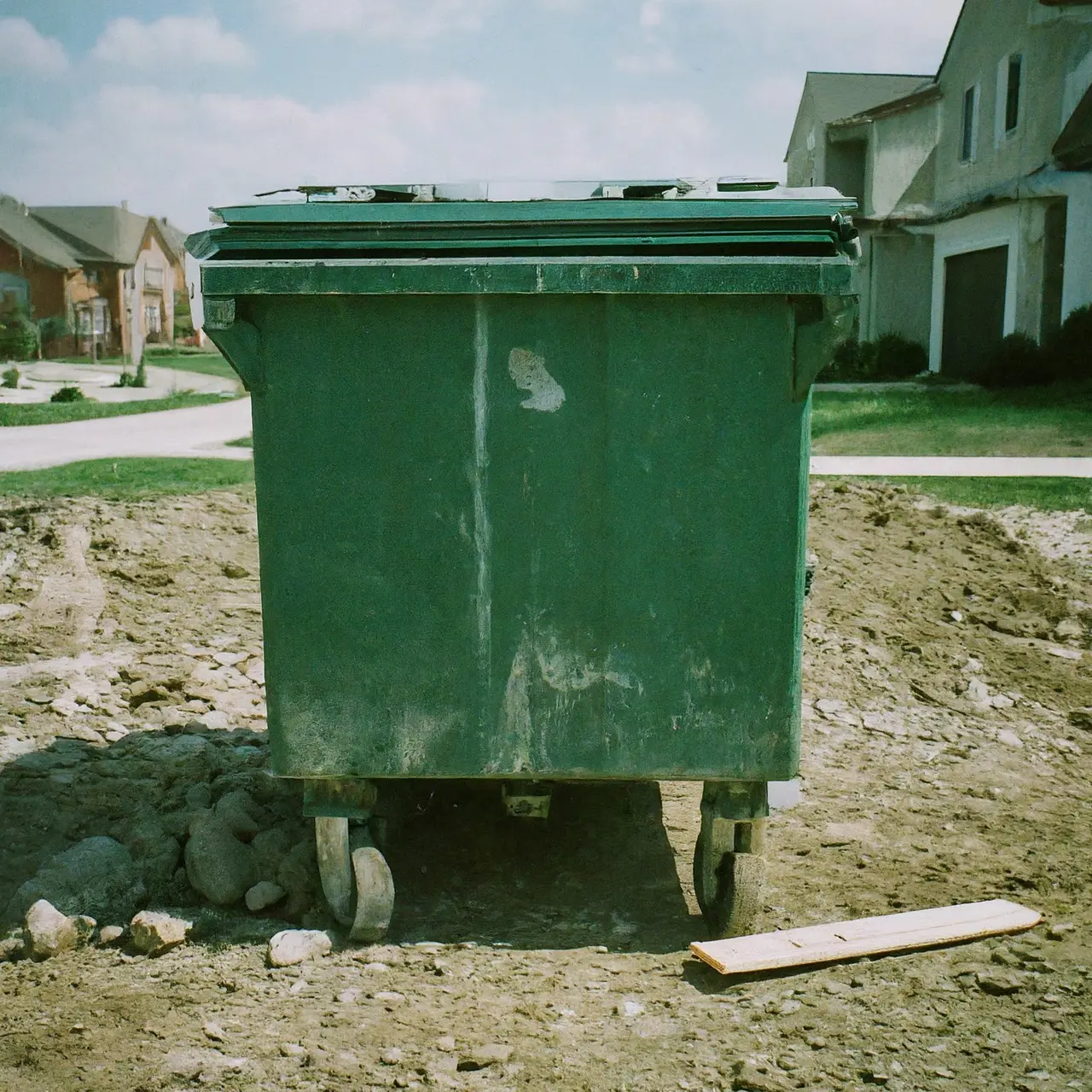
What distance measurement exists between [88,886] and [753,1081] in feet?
5.99

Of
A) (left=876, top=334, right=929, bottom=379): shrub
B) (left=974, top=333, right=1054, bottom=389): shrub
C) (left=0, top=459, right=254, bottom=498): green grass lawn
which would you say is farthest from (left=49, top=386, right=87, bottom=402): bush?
(left=974, top=333, right=1054, bottom=389): shrub

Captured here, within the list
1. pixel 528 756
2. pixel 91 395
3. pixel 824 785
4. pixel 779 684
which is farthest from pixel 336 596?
pixel 91 395

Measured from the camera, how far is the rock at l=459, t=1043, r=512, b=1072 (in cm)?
258

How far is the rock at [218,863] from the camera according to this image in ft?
10.8

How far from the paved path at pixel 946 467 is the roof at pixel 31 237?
29.0 metres

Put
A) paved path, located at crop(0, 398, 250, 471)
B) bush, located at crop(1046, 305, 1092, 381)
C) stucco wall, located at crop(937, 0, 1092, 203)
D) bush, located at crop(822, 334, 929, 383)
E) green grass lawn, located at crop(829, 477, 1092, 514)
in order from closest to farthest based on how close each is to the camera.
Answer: green grass lawn, located at crop(829, 477, 1092, 514) < paved path, located at crop(0, 398, 250, 471) < bush, located at crop(1046, 305, 1092, 381) < stucco wall, located at crop(937, 0, 1092, 203) < bush, located at crop(822, 334, 929, 383)

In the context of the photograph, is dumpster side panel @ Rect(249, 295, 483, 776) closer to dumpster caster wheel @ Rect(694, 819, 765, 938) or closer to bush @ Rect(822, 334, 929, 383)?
dumpster caster wheel @ Rect(694, 819, 765, 938)

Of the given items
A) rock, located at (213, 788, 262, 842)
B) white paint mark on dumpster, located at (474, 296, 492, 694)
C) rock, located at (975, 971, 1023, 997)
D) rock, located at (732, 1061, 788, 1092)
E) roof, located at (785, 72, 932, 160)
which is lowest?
rock, located at (732, 1061, 788, 1092)

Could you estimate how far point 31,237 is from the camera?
1366 inches

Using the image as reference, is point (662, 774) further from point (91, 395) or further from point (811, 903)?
point (91, 395)

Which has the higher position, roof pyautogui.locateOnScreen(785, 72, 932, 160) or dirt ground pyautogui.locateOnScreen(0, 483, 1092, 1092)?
roof pyautogui.locateOnScreen(785, 72, 932, 160)

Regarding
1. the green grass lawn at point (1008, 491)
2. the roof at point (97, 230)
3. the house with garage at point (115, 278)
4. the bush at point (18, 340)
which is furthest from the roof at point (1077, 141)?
the roof at point (97, 230)

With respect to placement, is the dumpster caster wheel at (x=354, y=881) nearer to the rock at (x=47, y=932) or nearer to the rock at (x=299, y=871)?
the rock at (x=299, y=871)

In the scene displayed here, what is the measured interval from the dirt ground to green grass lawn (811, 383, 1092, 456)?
16.3 ft
